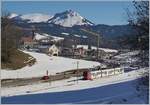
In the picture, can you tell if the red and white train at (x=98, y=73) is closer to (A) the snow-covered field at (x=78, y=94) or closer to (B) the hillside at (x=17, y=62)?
(B) the hillside at (x=17, y=62)

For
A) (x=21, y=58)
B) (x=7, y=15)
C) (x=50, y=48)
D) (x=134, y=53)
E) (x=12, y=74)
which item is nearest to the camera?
(x=134, y=53)

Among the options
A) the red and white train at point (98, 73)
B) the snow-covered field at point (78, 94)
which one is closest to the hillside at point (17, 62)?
the red and white train at point (98, 73)

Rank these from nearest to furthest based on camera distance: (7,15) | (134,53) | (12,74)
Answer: (134,53) → (12,74) → (7,15)

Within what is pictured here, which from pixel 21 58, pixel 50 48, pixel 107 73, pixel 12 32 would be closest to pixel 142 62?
pixel 107 73

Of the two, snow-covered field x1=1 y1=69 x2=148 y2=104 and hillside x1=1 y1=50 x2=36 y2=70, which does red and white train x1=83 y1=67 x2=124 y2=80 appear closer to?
hillside x1=1 y1=50 x2=36 y2=70

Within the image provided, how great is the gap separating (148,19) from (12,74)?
36.7 metres

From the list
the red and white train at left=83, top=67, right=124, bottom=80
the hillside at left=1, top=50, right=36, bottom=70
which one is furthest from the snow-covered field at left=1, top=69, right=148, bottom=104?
the hillside at left=1, top=50, right=36, bottom=70

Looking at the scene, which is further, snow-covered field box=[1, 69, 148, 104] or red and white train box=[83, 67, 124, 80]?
red and white train box=[83, 67, 124, 80]

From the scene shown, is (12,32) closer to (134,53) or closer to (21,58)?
(21,58)

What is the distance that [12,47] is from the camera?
6384cm

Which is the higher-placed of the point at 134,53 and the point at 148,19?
the point at 148,19

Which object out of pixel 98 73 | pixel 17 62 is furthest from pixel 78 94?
pixel 17 62

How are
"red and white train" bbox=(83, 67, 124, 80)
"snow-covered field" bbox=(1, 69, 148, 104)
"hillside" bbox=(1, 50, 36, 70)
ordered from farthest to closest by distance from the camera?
"hillside" bbox=(1, 50, 36, 70) → "red and white train" bbox=(83, 67, 124, 80) → "snow-covered field" bbox=(1, 69, 148, 104)

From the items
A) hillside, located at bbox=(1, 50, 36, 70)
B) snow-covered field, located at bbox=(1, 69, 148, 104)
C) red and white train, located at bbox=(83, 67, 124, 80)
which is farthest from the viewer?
hillside, located at bbox=(1, 50, 36, 70)
